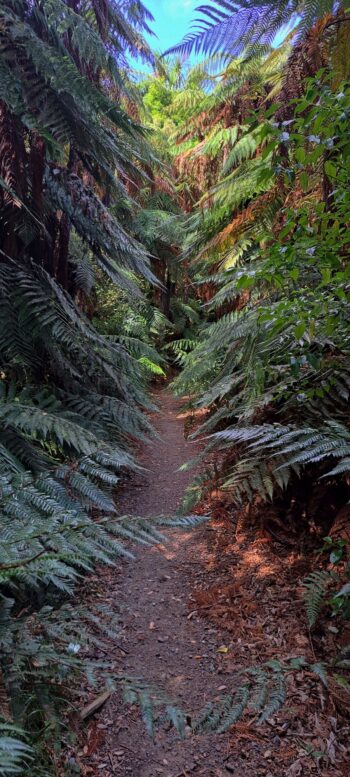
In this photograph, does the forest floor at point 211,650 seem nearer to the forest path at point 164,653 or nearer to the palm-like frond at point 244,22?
the forest path at point 164,653

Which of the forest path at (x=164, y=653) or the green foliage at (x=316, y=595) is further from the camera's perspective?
the green foliage at (x=316, y=595)

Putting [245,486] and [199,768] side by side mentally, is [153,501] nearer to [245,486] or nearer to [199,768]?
[245,486]

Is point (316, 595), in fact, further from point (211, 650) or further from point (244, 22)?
point (244, 22)

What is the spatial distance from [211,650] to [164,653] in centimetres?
23

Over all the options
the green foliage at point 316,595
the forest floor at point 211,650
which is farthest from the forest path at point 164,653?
the green foliage at point 316,595

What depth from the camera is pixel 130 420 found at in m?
3.42

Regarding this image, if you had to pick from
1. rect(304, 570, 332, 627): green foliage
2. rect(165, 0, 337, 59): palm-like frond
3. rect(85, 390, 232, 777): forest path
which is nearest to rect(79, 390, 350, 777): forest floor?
rect(85, 390, 232, 777): forest path

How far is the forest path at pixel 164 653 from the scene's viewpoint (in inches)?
60.9

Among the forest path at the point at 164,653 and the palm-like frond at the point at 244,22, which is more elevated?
the palm-like frond at the point at 244,22

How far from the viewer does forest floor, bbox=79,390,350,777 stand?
1.52 meters

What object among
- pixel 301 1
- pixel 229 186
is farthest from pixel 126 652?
pixel 229 186

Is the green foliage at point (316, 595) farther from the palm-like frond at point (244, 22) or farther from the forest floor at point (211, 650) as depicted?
the palm-like frond at point (244, 22)

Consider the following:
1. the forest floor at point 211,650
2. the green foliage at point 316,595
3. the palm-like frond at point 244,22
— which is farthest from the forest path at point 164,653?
the palm-like frond at point 244,22

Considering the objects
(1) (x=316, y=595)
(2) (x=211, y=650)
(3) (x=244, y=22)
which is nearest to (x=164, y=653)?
(2) (x=211, y=650)
